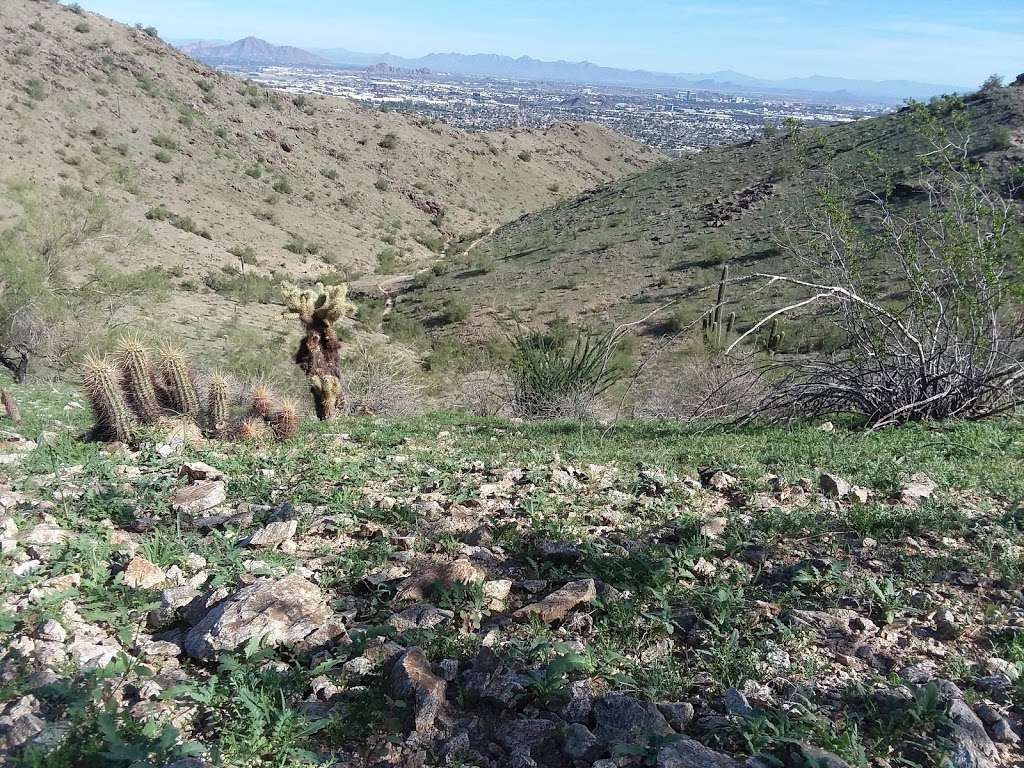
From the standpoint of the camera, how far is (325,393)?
9.55 m

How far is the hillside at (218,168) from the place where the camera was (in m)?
27.0

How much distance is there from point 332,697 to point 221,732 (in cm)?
40

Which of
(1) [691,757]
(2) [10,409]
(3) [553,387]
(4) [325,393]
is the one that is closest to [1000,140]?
(3) [553,387]

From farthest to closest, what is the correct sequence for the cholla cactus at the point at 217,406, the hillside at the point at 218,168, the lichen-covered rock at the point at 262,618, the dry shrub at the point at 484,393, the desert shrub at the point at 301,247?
the desert shrub at the point at 301,247 → the hillside at the point at 218,168 → the dry shrub at the point at 484,393 → the cholla cactus at the point at 217,406 → the lichen-covered rock at the point at 262,618

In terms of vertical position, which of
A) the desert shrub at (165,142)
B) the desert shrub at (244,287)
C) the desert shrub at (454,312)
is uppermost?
the desert shrub at (165,142)

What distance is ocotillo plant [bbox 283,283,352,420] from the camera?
31.3ft

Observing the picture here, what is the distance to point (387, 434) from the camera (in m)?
7.28

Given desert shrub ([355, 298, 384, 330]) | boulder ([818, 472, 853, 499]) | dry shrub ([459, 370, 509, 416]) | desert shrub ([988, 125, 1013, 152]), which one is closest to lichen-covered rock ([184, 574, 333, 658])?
boulder ([818, 472, 853, 499])

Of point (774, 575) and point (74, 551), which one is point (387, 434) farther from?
point (774, 575)

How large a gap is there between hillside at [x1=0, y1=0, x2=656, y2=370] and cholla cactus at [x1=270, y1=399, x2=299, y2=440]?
37.7 ft

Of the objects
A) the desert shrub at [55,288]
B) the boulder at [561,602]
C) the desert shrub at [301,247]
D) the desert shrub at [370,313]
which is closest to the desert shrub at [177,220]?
the desert shrub at [301,247]

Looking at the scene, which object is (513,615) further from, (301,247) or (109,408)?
(301,247)

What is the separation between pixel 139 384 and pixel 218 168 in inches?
1315

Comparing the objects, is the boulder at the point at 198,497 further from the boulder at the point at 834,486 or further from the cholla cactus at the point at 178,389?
the boulder at the point at 834,486
